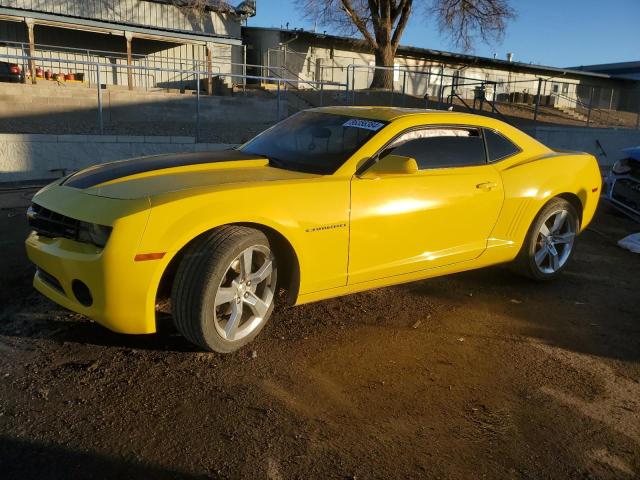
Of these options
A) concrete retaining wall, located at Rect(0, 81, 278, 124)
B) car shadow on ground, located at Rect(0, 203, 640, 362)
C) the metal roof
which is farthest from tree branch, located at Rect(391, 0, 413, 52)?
car shadow on ground, located at Rect(0, 203, 640, 362)

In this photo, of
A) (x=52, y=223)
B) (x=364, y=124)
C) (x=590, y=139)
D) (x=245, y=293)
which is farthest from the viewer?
(x=590, y=139)

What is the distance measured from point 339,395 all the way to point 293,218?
1.10 m

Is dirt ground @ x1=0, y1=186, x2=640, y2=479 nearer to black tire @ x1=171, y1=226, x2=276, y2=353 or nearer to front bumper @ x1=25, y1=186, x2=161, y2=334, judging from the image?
black tire @ x1=171, y1=226, x2=276, y2=353

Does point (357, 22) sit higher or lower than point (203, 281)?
higher

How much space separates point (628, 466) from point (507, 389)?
76 centimetres

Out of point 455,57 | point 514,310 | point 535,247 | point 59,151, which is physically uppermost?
point 455,57

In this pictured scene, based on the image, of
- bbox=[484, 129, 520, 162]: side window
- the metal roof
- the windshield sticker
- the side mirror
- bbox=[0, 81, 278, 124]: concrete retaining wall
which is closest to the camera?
the side mirror

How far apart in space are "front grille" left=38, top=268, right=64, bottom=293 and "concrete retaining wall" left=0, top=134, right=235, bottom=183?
21.5 ft

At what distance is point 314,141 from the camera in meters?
4.30

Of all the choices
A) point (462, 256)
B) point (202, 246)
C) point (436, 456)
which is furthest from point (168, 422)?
point (462, 256)

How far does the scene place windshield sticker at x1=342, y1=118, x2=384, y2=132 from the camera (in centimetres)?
414

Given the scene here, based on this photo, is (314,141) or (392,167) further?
(314,141)

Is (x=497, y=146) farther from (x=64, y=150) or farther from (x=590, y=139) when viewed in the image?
(x=590, y=139)

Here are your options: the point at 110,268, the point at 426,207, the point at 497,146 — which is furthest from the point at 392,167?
the point at 110,268
